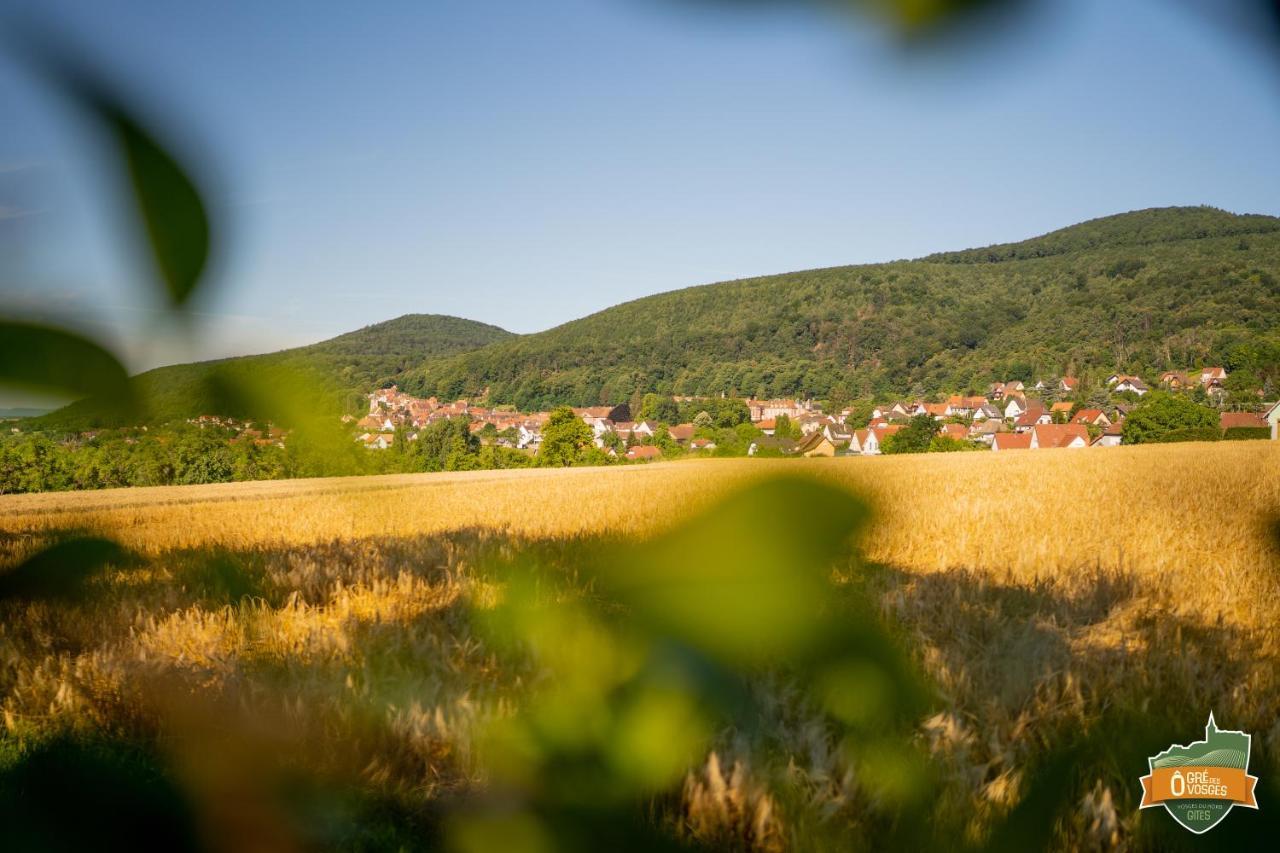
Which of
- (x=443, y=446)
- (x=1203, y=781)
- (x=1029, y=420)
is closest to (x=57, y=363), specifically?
(x=443, y=446)

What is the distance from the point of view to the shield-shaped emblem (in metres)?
0.43

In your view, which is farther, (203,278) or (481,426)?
(481,426)

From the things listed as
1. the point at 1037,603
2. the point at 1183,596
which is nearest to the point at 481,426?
the point at 1037,603

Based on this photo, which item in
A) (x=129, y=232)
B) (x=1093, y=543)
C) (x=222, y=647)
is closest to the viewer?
(x=129, y=232)

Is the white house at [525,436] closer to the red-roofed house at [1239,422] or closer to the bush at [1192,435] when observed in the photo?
the bush at [1192,435]

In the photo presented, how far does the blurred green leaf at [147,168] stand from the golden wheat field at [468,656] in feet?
0.44

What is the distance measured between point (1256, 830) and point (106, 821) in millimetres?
585

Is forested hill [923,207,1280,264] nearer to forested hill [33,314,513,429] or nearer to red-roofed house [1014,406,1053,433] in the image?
forested hill [33,314,513,429]

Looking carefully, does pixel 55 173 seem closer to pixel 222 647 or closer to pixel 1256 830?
pixel 1256 830

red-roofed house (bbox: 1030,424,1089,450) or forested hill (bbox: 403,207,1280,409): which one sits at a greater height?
forested hill (bbox: 403,207,1280,409)

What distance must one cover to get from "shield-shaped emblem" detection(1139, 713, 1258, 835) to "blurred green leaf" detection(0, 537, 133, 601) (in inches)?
26.1

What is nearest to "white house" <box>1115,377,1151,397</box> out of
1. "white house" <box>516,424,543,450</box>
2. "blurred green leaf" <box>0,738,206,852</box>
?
"white house" <box>516,424,543,450</box>

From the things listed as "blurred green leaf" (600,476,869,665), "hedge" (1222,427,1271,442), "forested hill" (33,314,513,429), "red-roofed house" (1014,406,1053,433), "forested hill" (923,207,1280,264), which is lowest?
"red-roofed house" (1014,406,1053,433)

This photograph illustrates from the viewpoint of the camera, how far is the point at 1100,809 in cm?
65
